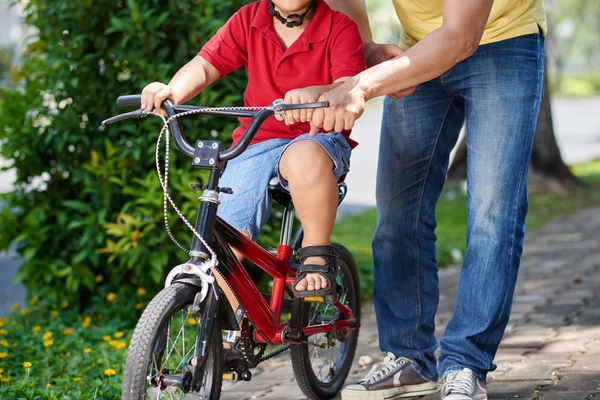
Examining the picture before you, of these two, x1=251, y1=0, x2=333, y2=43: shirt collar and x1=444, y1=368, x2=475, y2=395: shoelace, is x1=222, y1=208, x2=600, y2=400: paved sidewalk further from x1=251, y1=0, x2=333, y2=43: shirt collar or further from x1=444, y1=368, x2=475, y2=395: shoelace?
x1=251, y1=0, x2=333, y2=43: shirt collar

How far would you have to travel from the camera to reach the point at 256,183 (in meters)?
3.17

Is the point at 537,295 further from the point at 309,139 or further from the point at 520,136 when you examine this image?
the point at 309,139

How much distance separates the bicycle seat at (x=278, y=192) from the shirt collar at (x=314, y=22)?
52 cm

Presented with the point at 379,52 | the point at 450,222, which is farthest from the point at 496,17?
the point at 450,222

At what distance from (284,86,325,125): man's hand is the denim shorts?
0.42 meters

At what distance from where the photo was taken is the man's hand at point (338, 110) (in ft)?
8.63

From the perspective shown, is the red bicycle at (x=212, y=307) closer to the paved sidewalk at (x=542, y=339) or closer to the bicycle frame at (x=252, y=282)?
the bicycle frame at (x=252, y=282)

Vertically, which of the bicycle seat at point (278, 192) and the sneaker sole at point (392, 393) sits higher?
the bicycle seat at point (278, 192)

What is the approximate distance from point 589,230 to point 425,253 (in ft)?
16.0

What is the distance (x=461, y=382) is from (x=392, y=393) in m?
0.41

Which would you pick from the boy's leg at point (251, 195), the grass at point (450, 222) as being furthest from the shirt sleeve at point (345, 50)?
the grass at point (450, 222)

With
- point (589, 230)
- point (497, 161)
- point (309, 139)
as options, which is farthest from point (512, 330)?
point (589, 230)

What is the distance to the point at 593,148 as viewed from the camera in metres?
17.6

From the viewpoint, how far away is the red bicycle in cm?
263
